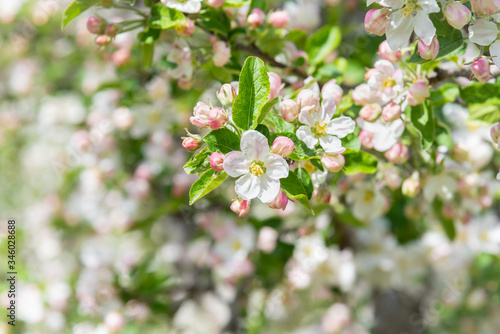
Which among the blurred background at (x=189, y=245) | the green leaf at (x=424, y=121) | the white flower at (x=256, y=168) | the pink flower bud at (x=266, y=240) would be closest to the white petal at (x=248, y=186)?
the white flower at (x=256, y=168)

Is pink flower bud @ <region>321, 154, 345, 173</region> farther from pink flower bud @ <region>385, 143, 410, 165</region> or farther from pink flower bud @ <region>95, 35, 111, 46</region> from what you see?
pink flower bud @ <region>95, 35, 111, 46</region>

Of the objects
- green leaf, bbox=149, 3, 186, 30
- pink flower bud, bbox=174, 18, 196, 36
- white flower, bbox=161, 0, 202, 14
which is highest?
white flower, bbox=161, 0, 202, 14

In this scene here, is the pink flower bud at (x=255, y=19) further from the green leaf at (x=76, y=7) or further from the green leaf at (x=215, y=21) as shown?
the green leaf at (x=76, y=7)

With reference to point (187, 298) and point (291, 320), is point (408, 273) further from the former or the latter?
point (291, 320)

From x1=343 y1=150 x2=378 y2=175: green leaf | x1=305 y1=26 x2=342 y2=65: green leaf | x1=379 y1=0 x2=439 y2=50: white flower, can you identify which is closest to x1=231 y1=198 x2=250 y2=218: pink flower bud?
x1=343 y1=150 x2=378 y2=175: green leaf

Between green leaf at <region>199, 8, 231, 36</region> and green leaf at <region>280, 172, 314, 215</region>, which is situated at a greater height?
green leaf at <region>199, 8, 231, 36</region>

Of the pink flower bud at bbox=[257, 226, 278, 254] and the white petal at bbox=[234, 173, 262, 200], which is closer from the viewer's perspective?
the white petal at bbox=[234, 173, 262, 200]

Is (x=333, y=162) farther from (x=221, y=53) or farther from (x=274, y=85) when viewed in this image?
(x=221, y=53)

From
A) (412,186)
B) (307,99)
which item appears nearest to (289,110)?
(307,99)
